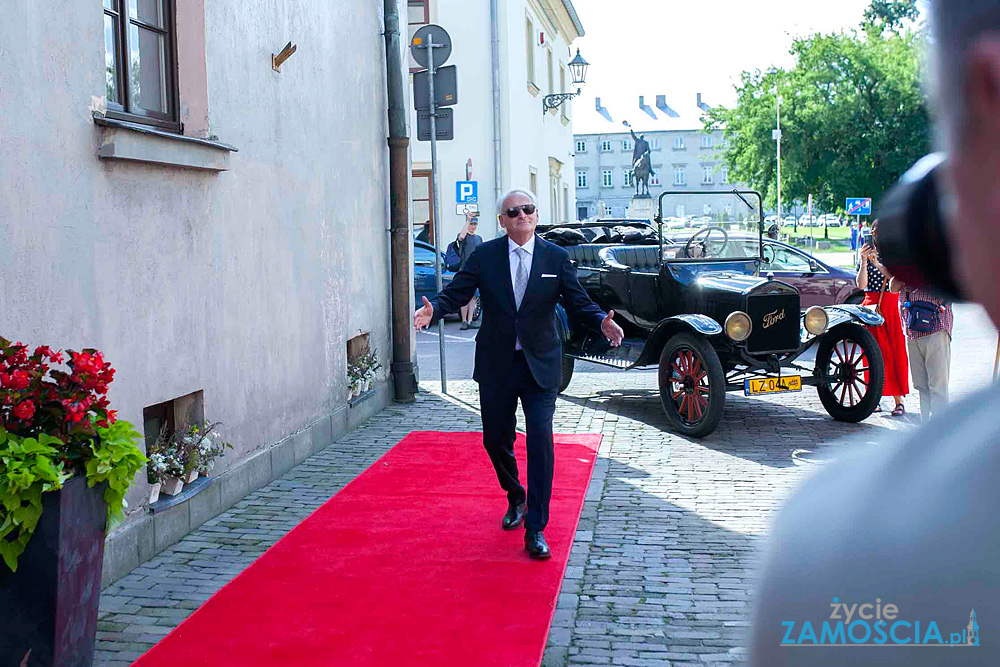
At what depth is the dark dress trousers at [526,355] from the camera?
5.84 metres

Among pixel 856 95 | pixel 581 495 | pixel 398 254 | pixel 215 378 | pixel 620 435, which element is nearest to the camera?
pixel 215 378

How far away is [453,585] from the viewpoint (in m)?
5.38

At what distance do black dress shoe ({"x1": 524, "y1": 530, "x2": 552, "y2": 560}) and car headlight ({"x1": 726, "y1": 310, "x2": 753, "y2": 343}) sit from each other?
407cm

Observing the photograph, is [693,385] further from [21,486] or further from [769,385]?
[21,486]

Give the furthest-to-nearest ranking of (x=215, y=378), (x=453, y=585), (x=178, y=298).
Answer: (x=215, y=378)
(x=178, y=298)
(x=453, y=585)

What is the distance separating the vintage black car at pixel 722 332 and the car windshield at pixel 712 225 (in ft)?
0.05

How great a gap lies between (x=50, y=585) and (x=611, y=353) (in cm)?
756

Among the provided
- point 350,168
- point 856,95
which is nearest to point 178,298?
point 350,168

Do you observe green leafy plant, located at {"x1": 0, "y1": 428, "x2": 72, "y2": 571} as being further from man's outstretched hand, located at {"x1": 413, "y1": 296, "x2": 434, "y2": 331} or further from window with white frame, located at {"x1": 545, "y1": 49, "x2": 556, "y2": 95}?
window with white frame, located at {"x1": 545, "y1": 49, "x2": 556, "y2": 95}

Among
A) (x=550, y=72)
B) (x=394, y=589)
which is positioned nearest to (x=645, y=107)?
(x=550, y=72)

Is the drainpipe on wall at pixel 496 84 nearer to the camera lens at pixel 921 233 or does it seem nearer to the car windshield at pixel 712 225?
the car windshield at pixel 712 225

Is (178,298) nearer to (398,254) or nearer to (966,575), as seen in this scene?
(398,254)

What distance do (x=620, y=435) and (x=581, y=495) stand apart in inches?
89.5

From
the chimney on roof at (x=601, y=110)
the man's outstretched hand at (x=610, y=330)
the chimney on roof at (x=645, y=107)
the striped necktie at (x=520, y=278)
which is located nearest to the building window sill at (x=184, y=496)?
the striped necktie at (x=520, y=278)
